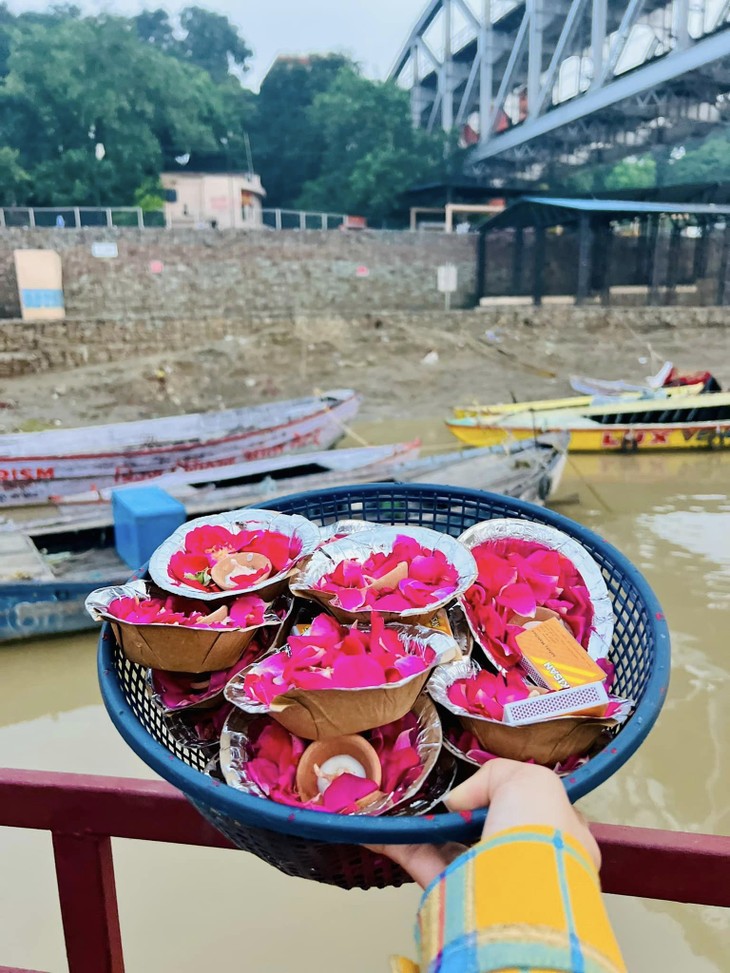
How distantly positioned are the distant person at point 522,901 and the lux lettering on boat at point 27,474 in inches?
353

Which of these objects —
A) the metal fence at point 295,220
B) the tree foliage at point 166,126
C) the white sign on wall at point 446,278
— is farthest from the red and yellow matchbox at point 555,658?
the tree foliage at point 166,126

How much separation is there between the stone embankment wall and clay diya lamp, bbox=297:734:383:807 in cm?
1695

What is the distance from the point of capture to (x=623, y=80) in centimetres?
2466

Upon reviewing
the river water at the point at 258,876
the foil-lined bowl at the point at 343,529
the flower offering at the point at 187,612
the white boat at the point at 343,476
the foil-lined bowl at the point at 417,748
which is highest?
the foil-lined bowl at the point at 343,529

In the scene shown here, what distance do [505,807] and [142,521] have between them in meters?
5.10

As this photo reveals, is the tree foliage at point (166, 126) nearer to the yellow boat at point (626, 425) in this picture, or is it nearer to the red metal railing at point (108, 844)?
the yellow boat at point (626, 425)

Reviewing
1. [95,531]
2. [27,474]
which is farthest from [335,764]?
[27,474]

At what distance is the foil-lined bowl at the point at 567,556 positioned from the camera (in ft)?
4.83

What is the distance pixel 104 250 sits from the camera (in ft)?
63.2

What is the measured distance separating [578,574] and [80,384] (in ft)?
51.5

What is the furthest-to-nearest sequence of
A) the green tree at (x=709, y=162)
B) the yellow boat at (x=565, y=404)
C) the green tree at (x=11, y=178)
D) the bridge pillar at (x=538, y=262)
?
the green tree at (x=709, y=162) → the green tree at (x=11, y=178) → the bridge pillar at (x=538, y=262) → the yellow boat at (x=565, y=404)

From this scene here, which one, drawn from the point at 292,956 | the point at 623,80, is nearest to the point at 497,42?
the point at 623,80

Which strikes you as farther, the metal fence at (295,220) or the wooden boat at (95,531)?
the metal fence at (295,220)

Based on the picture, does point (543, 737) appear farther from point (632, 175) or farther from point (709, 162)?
point (632, 175)
